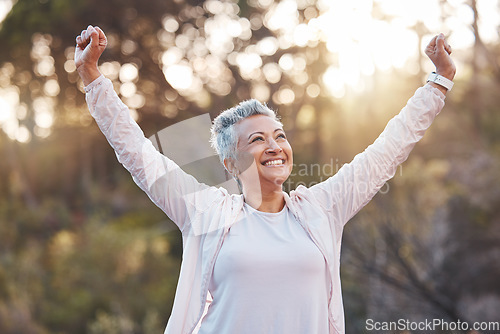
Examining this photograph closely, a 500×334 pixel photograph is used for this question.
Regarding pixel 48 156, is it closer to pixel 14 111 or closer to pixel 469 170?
pixel 14 111

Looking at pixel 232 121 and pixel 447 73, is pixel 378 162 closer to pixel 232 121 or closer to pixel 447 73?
pixel 447 73

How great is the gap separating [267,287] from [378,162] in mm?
477

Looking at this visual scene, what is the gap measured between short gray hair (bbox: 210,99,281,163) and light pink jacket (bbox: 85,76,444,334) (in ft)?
0.55

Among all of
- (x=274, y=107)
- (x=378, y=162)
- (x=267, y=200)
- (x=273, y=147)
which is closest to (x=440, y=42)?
(x=378, y=162)

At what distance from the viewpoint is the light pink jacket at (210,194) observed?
1.42 metres

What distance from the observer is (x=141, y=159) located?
1.42m

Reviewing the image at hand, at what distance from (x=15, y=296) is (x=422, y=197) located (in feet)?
22.0

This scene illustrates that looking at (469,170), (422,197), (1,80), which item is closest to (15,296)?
(1,80)

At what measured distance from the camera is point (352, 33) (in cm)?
741

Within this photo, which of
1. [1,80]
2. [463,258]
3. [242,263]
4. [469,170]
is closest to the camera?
[242,263]

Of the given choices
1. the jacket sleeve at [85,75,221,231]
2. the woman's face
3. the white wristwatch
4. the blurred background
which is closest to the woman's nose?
the woman's face

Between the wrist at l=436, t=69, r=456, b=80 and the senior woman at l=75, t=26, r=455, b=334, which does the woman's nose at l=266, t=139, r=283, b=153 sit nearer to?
the senior woman at l=75, t=26, r=455, b=334

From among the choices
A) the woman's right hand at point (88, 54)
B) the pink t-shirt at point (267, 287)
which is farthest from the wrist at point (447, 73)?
the woman's right hand at point (88, 54)

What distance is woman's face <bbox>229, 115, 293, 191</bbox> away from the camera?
1544mm
